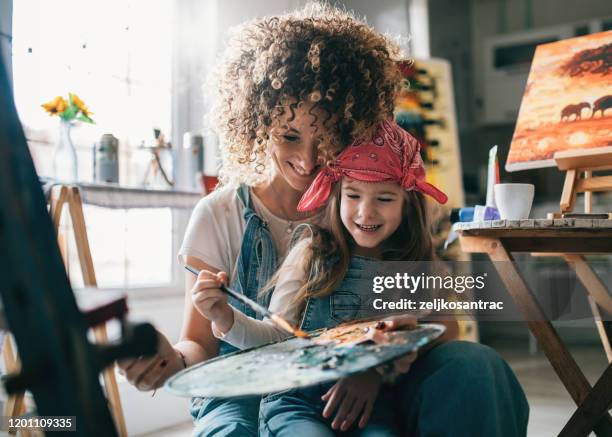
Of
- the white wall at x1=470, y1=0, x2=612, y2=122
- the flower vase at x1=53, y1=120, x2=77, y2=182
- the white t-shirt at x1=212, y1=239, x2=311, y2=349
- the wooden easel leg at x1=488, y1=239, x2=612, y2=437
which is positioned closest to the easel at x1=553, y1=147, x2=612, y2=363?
the wooden easel leg at x1=488, y1=239, x2=612, y2=437

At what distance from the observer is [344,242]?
1284mm

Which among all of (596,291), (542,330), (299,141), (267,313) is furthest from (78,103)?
(596,291)

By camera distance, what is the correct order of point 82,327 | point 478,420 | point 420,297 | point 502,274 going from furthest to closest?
point 502,274
point 420,297
point 478,420
point 82,327

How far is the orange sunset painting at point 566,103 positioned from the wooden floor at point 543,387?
1074mm

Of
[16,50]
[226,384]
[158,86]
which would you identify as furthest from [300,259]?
[158,86]

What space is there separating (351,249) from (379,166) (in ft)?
0.63

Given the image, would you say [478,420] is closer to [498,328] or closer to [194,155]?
[194,155]

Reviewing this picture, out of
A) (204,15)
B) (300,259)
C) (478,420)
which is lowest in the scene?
(478,420)

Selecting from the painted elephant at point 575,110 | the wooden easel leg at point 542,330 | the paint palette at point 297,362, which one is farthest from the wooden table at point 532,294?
the paint palette at point 297,362

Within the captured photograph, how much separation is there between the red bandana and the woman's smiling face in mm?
45

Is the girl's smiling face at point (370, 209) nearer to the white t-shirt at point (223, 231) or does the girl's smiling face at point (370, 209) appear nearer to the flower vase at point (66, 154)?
the white t-shirt at point (223, 231)

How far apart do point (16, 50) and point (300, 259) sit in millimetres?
1509

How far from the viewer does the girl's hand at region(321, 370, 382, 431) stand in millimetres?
989

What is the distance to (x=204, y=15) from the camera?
2.92 metres
